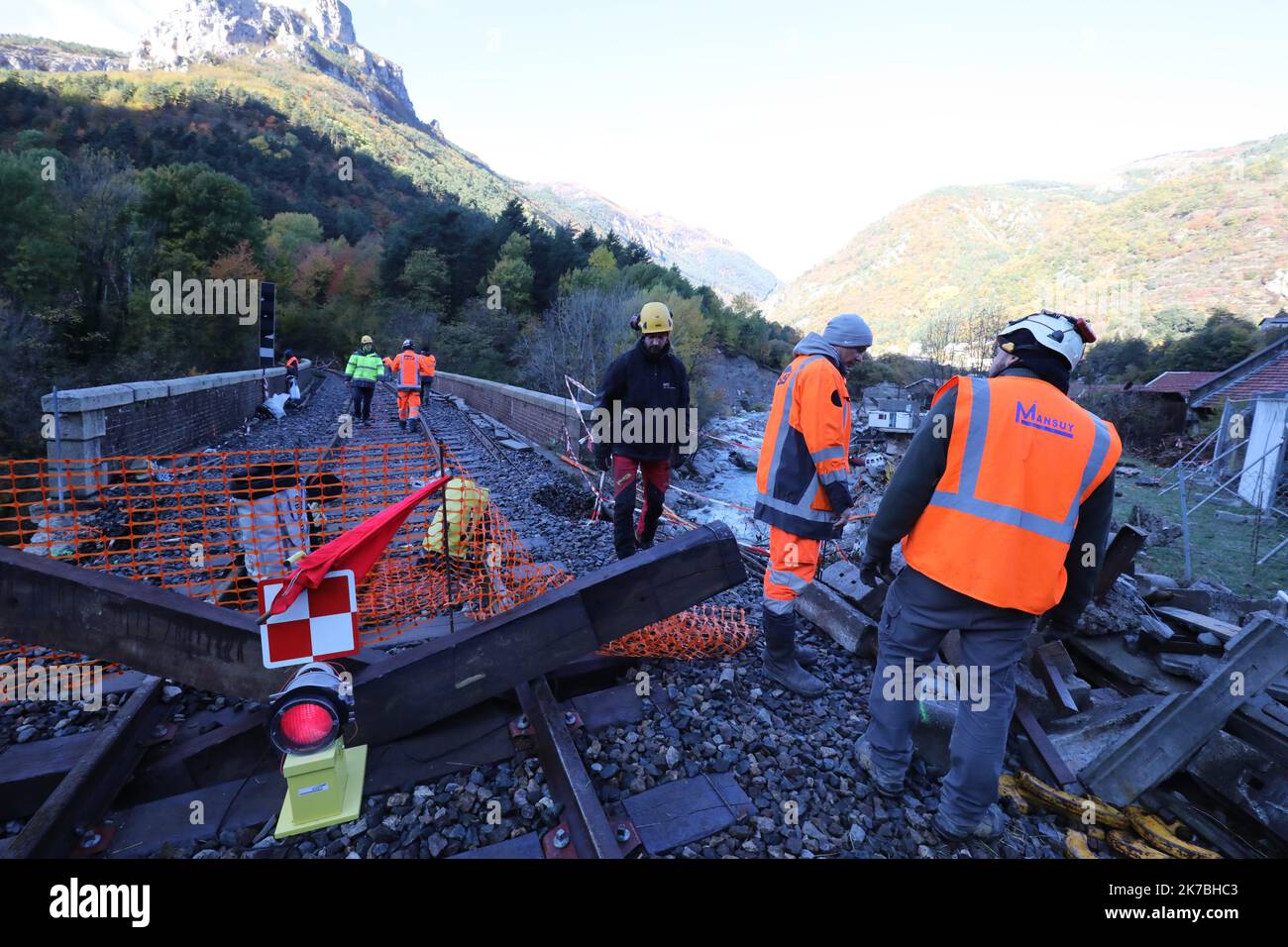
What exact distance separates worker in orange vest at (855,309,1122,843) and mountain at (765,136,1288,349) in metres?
79.5

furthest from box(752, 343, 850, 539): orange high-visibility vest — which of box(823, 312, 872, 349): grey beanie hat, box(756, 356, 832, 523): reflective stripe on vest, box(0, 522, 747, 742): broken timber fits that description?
box(0, 522, 747, 742): broken timber

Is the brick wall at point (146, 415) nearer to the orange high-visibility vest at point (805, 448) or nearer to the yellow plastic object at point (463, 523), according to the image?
the yellow plastic object at point (463, 523)

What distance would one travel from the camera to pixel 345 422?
11.6 m

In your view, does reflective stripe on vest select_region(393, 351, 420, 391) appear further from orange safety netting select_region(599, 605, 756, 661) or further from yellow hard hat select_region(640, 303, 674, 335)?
orange safety netting select_region(599, 605, 756, 661)

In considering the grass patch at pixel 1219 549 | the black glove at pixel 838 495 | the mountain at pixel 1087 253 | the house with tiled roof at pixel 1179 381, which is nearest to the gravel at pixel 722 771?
the black glove at pixel 838 495

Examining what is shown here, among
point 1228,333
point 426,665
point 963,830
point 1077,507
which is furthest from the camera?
point 1228,333

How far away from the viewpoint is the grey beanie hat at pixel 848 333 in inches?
130

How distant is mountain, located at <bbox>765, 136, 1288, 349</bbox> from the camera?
83125mm

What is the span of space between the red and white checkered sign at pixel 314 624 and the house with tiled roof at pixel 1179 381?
41181 mm

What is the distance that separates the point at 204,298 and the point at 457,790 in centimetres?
2816

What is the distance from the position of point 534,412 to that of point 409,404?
260 cm
